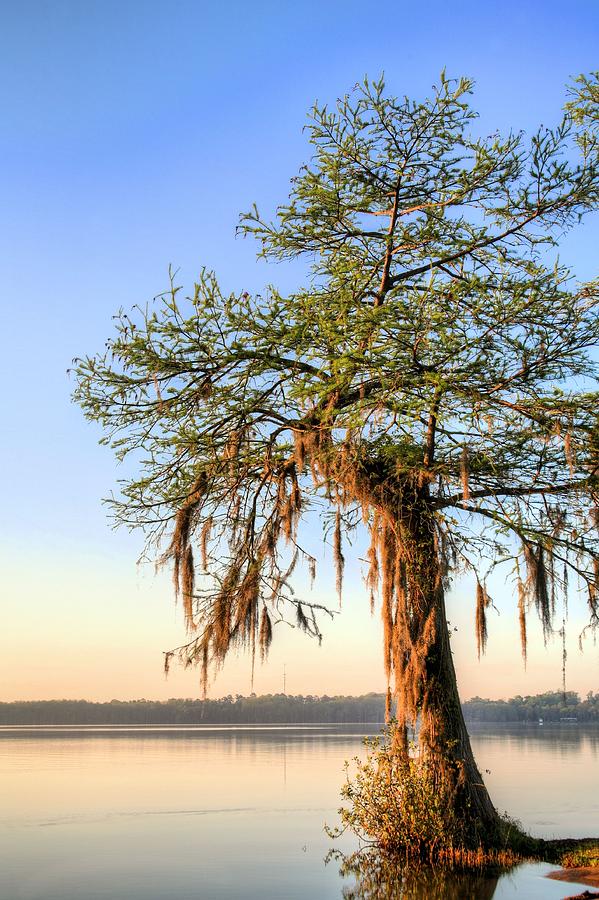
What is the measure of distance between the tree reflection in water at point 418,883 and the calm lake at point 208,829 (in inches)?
1.1

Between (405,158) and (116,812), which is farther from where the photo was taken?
(116,812)

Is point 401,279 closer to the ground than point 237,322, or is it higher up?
higher up

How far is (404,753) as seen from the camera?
45.9 feet

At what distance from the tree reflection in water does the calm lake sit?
3 cm

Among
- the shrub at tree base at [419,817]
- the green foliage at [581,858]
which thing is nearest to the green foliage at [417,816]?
the shrub at tree base at [419,817]

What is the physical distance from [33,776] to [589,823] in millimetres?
26997

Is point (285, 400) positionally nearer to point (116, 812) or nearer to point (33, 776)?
point (116, 812)

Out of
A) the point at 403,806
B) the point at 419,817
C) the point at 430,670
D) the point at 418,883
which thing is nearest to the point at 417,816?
the point at 419,817

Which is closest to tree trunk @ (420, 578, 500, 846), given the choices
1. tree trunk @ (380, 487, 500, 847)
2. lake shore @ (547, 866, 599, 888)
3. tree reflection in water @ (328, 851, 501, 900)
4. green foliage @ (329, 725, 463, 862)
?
tree trunk @ (380, 487, 500, 847)

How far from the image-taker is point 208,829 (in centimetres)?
2409

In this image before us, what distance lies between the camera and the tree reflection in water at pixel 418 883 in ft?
41.5

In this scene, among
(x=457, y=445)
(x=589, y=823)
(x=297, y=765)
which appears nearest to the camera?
(x=457, y=445)

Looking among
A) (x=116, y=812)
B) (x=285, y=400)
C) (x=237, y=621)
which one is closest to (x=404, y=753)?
(x=237, y=621)

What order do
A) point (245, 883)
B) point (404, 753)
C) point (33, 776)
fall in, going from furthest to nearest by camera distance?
point (33, 776)
point (245, 883)
point (404, 753)
